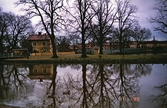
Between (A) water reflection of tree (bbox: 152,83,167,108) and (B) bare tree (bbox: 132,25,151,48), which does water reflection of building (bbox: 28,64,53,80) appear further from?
(B) bare tree (bbox: 132,25,151,48)

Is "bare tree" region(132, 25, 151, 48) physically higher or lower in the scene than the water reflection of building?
higher

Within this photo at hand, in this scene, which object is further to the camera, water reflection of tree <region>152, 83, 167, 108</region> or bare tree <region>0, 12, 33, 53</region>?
bare tree <region>0, 12, 33, 53</region>

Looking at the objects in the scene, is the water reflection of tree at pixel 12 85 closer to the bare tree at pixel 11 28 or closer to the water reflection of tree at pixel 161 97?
A: the water reflection of tree at pixel 161 97

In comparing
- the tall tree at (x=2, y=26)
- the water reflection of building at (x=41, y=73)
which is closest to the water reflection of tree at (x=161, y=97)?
the water reflection of building at (x=41, y=73)

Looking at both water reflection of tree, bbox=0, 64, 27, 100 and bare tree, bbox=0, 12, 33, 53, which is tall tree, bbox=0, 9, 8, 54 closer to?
bare tree, bbox=0, 12, 33, 53

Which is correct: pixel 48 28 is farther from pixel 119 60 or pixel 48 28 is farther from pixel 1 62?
pixel 119 60

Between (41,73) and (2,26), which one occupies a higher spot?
(2,26)

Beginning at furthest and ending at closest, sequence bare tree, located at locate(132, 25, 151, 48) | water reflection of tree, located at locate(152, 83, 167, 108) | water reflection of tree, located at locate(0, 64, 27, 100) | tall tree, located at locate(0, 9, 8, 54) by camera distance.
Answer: bare tree, located at locate(132, 25, 151, 48)
tall tree, located at locate(0, 9, 8, 54)
water reflection of tree, located at locate(0, 64, 27, 100)
water reflection of tree, located at locate(152, 83, 167, 108)

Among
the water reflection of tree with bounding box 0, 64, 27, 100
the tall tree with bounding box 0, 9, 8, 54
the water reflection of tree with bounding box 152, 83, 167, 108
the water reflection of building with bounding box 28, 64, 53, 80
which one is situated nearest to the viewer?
the water reflection of tree with bounding box 152, 83, 167, 108

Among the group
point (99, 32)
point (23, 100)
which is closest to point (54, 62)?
point (99, 32)

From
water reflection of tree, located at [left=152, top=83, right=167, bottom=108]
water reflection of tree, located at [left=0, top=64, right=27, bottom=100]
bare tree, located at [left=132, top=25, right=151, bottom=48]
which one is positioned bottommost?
water reflection of tree, located at [left=0, top=64, right=27, bottom=100]

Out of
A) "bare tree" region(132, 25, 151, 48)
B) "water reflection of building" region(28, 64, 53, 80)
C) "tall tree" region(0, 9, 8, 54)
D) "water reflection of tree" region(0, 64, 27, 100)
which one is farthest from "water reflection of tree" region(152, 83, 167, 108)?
"bare tree" region(132, 25, 151, 48)

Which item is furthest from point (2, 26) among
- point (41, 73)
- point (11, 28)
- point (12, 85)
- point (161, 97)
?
point (161, 97)

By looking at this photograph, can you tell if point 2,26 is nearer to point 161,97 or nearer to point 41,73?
point 41,73
